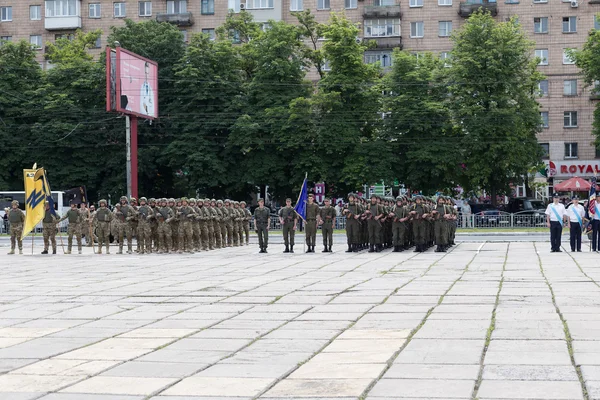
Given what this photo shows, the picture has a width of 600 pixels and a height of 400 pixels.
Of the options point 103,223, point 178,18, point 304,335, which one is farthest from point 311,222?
point 178,18

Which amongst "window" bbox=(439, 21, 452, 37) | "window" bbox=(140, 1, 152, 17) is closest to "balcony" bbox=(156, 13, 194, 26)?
"window" bbox=(140, 1, 152, 17)

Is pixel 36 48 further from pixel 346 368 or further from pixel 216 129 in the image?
pixel 346 368

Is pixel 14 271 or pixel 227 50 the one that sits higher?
pixel 227 50

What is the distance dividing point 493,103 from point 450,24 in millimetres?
18737

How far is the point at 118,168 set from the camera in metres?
57.0

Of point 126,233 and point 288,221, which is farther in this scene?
point 126,233

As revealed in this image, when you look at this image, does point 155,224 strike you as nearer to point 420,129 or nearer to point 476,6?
point 420,129

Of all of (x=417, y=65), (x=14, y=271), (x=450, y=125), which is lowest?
(x=14, y=271)

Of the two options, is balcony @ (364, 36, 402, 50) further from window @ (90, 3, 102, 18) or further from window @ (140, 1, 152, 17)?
window @ (90, 3, 102, 18)

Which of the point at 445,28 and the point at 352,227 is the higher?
the point at 445,28

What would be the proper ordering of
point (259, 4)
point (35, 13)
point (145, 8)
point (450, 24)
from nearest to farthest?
point (450, 24)
point (259, 4)
point (145, 8)
point (35, 13)

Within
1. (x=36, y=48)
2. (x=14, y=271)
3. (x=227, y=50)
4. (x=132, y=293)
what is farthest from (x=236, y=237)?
(x=36, y=48)

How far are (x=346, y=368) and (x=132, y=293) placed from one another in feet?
27.2

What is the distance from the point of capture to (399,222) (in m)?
30.0
